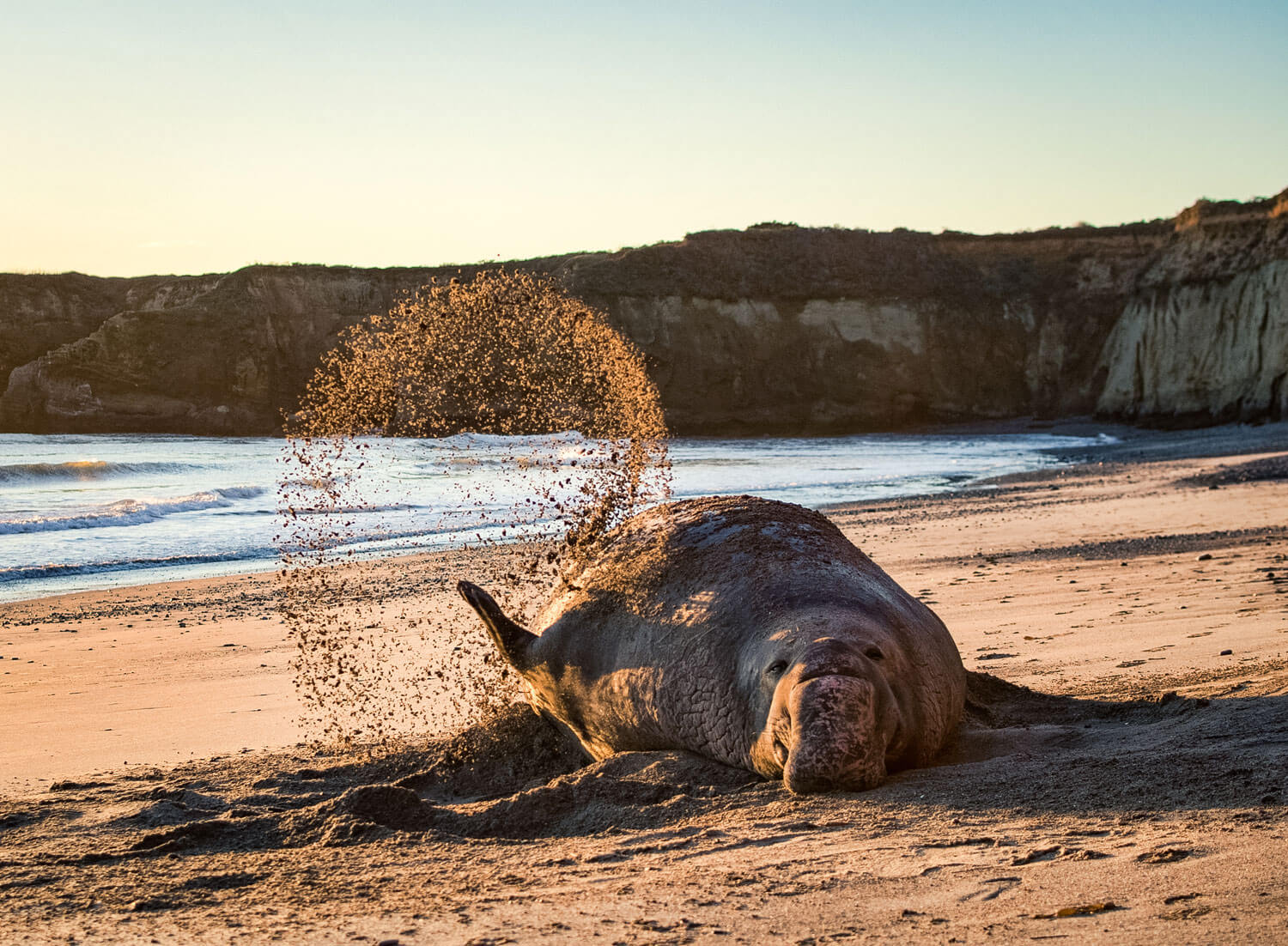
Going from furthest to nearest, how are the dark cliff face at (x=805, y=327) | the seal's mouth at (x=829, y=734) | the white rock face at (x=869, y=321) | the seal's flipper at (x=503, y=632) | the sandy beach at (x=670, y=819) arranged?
the white rock face at (x=869, y=321) → the dark cliff face at (x=805, y=327) → the seal's flipper at (x=503, y=632) → the seal's mouth at (x=829, y=734) → the sandy beach at (x=670, y=819)

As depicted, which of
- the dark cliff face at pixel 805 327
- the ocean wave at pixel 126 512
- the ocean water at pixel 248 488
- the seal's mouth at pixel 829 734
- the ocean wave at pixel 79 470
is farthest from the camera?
the dark cliff face at pixel 805 327

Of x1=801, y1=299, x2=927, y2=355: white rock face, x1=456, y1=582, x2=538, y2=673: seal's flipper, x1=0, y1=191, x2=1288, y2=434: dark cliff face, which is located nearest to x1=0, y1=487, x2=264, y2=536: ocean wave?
x1=456, y1=582, x2=538, y2=673: seal's flipper

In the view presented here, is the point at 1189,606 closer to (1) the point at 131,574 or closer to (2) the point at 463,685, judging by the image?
(2) the point at 463,685

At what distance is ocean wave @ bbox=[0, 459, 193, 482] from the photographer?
25.4 metres

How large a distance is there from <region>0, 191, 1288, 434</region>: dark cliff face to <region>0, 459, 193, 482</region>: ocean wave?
2291 cm

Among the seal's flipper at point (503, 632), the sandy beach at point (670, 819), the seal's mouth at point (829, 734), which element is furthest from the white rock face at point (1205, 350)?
the seal's mouth at point (829, 734)

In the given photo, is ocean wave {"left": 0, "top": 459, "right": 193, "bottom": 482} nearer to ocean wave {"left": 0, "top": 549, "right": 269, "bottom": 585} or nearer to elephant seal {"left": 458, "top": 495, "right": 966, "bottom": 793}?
ocean wave {"left": 0, "top": 549, "right": 269, "bottom": 585}

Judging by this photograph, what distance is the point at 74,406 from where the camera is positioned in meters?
48.9

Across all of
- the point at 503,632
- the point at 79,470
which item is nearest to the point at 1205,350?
the point at 79,470

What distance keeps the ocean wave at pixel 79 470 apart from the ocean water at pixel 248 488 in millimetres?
46

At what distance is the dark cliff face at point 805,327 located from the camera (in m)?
48.9

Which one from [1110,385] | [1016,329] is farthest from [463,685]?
[1016,329]

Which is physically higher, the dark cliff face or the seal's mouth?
the dark cliff face

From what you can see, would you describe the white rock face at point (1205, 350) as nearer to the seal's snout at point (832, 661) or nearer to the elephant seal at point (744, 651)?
the elephant seal at point (744, 651)
